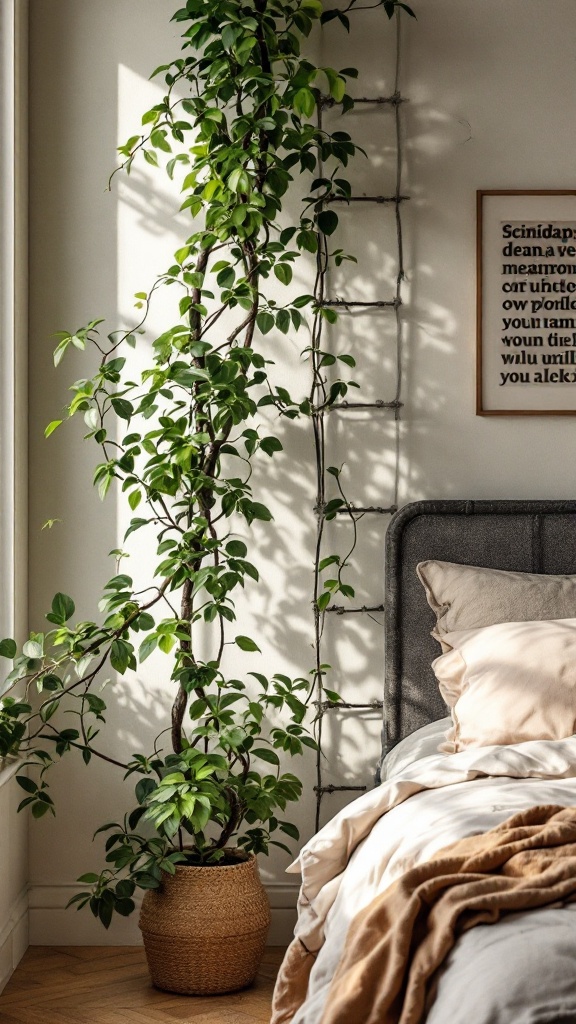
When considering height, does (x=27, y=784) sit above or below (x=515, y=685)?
below

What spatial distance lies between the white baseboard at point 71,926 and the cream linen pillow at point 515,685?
0.95 metres

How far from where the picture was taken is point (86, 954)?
3061 millimetres

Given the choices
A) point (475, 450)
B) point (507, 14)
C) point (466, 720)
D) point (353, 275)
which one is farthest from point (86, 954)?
point (507, 14)

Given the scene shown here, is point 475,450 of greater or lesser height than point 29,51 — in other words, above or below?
below

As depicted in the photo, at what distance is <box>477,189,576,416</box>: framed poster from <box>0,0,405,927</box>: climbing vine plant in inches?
18.1

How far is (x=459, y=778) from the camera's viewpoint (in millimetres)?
2219

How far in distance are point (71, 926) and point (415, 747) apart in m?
1.22

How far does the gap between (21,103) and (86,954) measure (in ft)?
8.19

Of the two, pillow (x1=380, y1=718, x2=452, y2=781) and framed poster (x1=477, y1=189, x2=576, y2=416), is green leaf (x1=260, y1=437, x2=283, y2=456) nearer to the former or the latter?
framed poster (x1=477, y1=189, x2=576, y2=416)

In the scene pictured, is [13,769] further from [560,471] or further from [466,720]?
[560,471]

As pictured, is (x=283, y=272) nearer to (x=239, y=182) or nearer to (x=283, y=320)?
(x=283, y=320)

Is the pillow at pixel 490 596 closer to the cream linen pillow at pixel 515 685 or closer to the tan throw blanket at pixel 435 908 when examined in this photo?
the cream linen pillow at pixel 515 685

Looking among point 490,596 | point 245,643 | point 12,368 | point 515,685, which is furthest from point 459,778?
point 12,368

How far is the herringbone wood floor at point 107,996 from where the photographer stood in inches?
103
